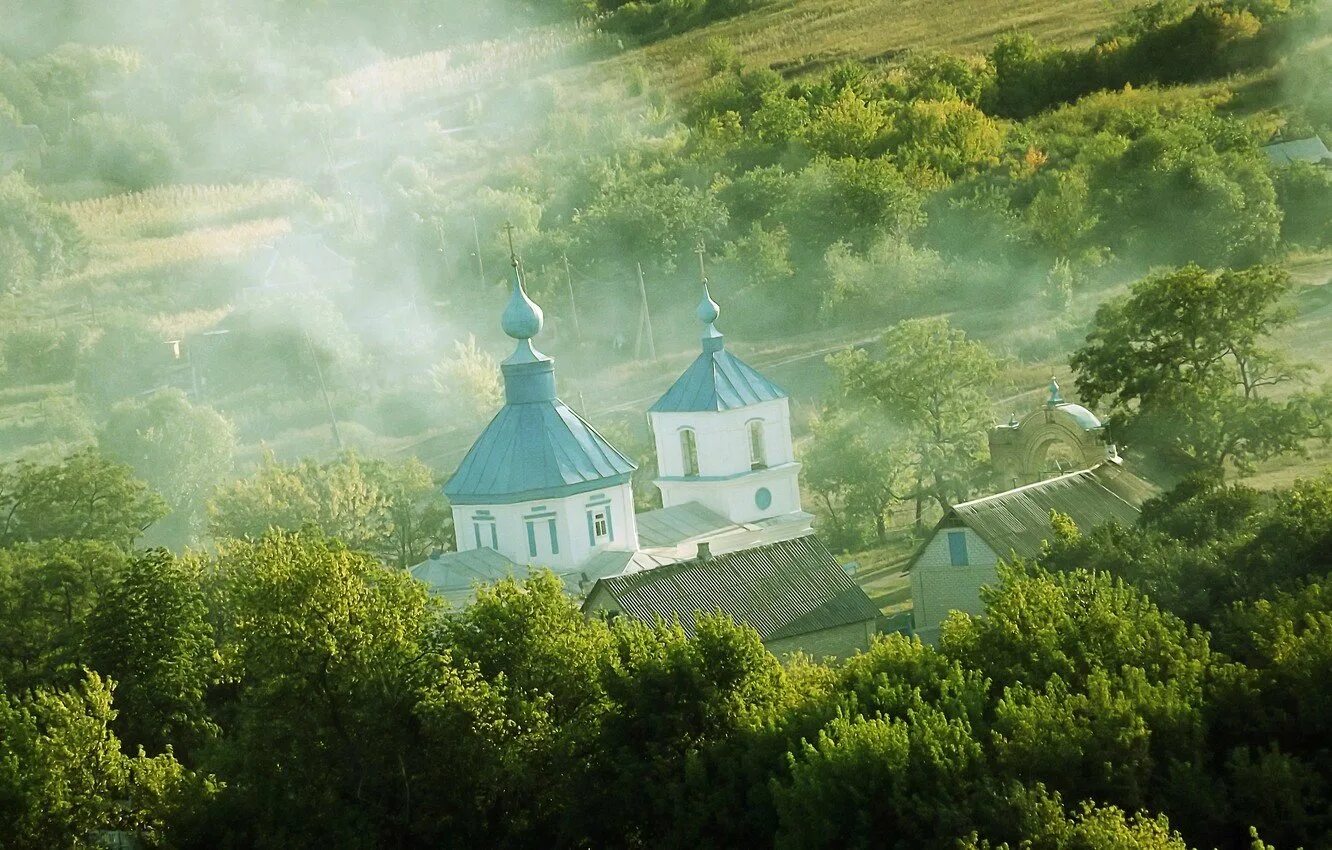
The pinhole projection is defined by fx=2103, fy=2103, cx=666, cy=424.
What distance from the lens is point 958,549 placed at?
3384 cm

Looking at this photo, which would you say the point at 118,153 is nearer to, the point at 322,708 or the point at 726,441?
the point at 726,441

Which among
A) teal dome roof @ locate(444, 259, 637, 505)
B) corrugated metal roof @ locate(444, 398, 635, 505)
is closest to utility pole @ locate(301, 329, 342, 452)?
teal dome roof @ locate(444, 259, 637, 505)

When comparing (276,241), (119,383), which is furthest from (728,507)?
(276,241)

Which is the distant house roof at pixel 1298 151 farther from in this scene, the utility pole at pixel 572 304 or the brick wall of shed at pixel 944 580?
the brick wall of shed at pixel 944 580

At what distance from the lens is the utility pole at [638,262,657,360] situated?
55.4 m

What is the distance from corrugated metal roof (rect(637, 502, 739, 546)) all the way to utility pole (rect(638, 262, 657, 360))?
17.2 m

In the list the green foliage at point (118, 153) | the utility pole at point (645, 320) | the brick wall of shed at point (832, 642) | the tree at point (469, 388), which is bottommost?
the brick wall of shed at point (832, 642)

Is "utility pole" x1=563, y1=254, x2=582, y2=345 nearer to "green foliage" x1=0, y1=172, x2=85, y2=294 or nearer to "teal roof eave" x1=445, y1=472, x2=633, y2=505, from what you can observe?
"green foliage" x1=0, y1=172, x2=85, y2=294

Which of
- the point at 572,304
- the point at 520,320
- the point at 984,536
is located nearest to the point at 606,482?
the point at 520,320

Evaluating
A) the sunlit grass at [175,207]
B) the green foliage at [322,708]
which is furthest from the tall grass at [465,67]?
the green foliage at [322,708]

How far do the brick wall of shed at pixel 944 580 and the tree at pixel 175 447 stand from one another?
20904 mm

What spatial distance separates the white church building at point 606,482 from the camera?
3503cm

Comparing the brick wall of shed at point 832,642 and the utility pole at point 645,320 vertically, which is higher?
the utility pole at point 645,320

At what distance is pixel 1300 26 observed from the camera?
200ft
